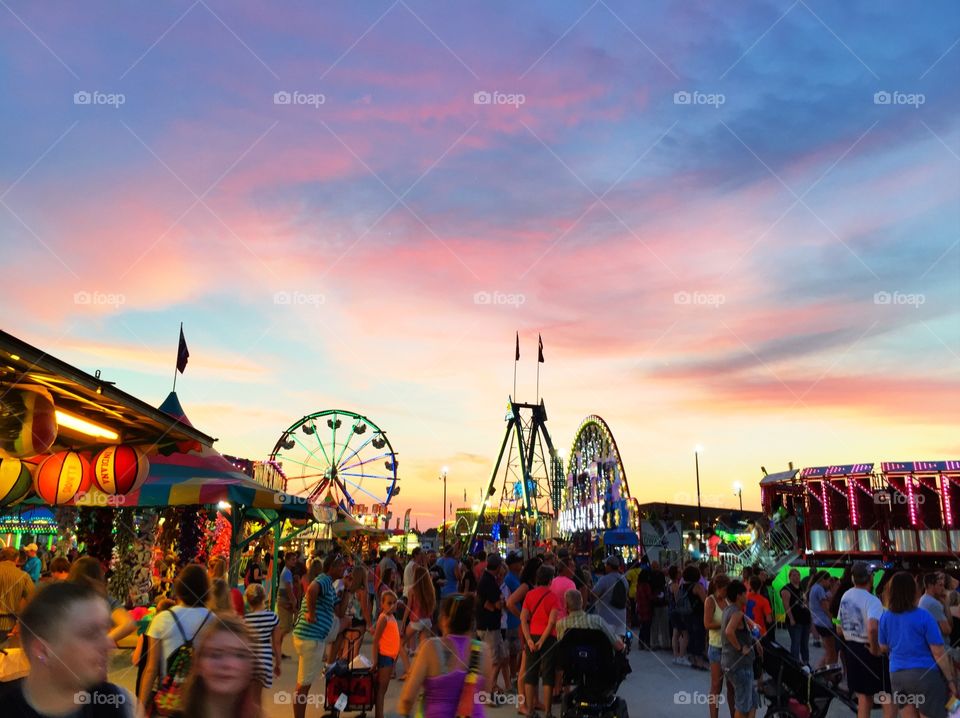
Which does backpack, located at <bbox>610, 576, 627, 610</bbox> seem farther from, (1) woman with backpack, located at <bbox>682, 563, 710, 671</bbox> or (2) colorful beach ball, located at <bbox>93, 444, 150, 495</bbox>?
(2) colorful beach ball, located at <bbox>93, 444, 150, 495</bbox>

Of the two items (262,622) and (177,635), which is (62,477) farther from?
(177,635)

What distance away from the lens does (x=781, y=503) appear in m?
28.3

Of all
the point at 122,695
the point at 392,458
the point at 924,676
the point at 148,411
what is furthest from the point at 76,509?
the point at 392,458

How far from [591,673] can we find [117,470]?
618 centimetres

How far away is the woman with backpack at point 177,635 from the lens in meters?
4.93

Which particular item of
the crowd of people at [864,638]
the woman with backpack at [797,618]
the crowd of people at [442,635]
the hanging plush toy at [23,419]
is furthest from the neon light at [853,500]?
the hanging plush toy at [23,419]

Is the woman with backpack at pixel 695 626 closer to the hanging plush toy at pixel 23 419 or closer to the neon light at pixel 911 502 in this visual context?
the hanging plush toy at pixel 23 419

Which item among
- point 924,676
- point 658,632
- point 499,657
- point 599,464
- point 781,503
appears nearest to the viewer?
point 924,676

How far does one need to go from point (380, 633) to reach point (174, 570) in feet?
29.0

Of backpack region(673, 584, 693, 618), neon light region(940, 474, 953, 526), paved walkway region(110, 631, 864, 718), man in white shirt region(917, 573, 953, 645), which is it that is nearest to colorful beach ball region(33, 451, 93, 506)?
paved walkway region(110, 631, 864, 718)

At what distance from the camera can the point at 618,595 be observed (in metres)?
8.85

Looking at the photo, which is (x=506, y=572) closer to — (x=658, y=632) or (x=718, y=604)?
(x=718, y=604)

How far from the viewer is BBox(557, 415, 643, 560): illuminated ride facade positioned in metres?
46.8

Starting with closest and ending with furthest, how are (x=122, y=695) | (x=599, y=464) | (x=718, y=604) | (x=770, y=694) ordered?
1. (x=122, y=695)
2. (x=770, y=694)
3. (x=718, y=604)
4. (x=599, y=464)
